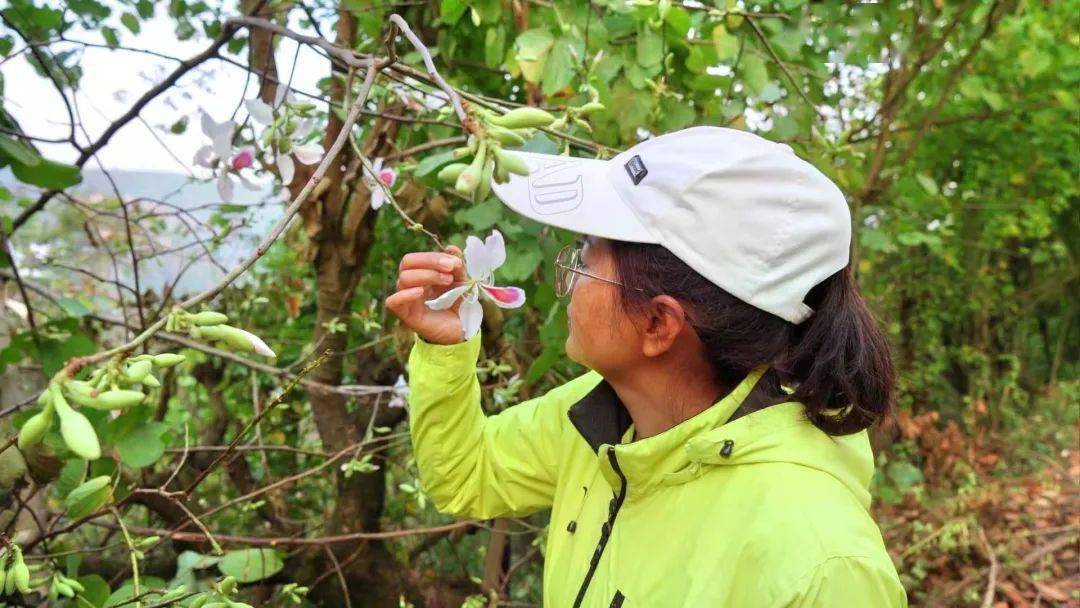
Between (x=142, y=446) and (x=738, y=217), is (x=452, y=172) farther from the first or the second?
(x=142, y=446)

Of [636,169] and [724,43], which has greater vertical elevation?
[636,169]

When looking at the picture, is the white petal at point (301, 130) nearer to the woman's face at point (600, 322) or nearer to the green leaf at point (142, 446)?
the woman's face at point (600, 322)

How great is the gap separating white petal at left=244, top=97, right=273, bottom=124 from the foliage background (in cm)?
11

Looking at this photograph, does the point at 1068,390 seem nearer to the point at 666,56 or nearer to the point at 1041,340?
the point at 1041,340

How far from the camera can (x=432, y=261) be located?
1342 mm

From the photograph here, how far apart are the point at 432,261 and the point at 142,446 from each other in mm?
806

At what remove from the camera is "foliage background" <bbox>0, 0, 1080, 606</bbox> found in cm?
192

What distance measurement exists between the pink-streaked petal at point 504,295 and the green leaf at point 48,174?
98 cm

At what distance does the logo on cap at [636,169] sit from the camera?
131 cm

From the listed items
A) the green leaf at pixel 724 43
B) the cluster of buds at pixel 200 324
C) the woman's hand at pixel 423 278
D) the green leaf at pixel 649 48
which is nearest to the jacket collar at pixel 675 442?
the woman's hand at pixel 423 278

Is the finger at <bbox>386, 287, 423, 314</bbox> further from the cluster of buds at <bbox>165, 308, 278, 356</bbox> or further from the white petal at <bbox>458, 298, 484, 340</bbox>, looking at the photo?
the cluster of buds at <bbox>165, 308, 278, 356</bbox>

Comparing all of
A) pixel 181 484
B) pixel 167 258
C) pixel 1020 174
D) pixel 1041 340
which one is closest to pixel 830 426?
pixel 181 484

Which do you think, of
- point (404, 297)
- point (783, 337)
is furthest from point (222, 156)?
point (783, 337)

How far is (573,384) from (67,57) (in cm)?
154
